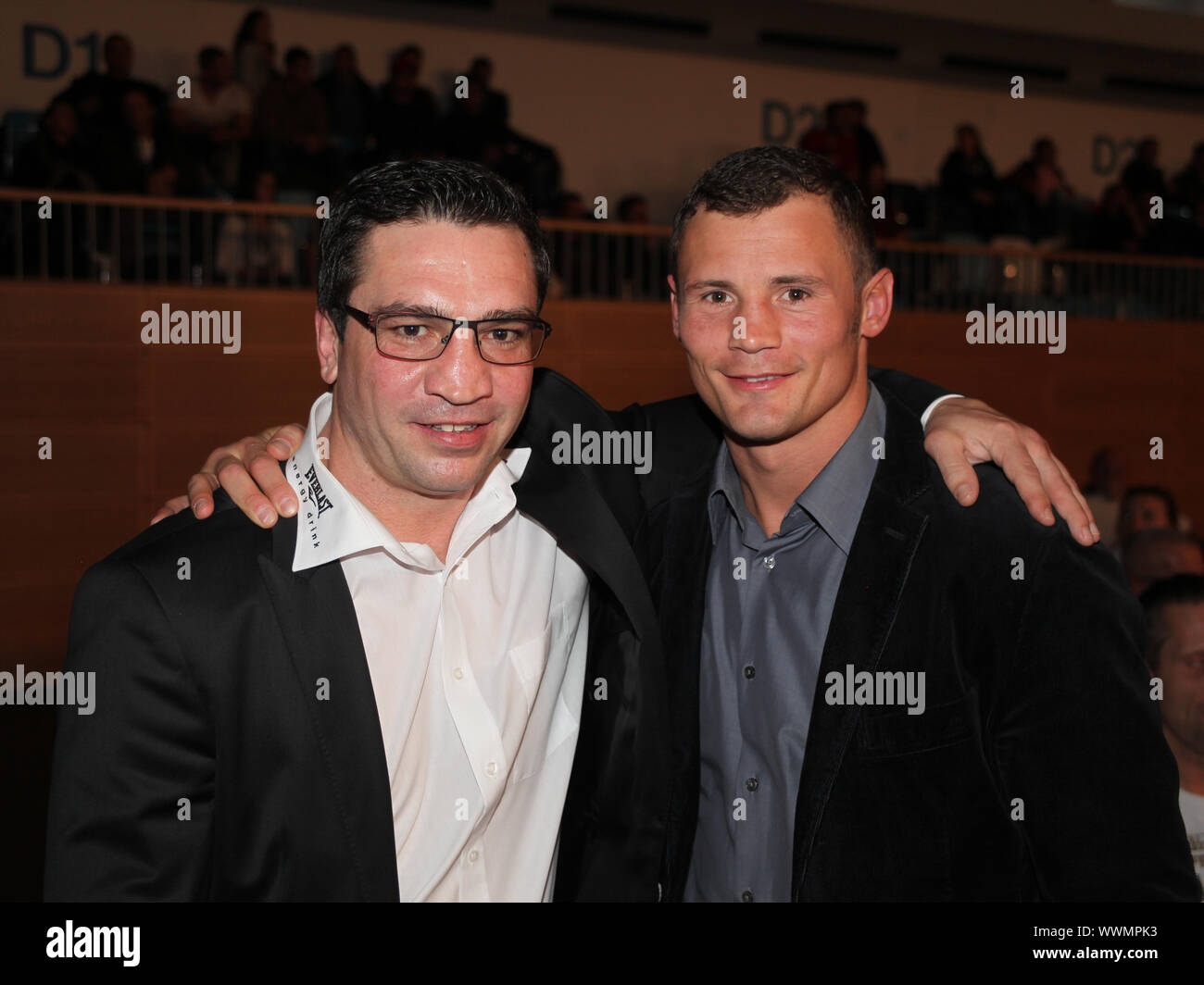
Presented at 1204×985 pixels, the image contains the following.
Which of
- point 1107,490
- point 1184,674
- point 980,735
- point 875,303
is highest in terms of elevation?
point 875,303

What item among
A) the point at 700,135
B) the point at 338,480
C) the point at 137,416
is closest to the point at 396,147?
the point at 137,416

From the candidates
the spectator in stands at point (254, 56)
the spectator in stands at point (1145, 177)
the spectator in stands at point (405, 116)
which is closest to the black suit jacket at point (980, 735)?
the spectator in stands at point (405, 116)

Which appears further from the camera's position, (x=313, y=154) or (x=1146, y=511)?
(x=313, y=154)

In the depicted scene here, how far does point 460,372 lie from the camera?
6.60ft

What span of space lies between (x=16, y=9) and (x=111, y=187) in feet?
9.25

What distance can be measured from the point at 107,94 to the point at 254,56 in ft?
4.56

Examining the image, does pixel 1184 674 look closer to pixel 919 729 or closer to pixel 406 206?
pixel 919 729

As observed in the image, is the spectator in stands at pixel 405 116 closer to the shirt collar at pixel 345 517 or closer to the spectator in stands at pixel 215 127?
the spectator in stands at pixel 215 127

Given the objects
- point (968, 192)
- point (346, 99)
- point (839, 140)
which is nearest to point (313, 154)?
point (346, 99)

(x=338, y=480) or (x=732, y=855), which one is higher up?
(x=338, y=480)

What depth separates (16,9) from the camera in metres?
9.59

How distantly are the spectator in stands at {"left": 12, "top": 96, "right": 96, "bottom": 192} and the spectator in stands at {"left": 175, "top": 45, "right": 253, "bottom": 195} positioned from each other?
32.1 inches

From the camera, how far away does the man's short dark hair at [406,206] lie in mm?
2025
